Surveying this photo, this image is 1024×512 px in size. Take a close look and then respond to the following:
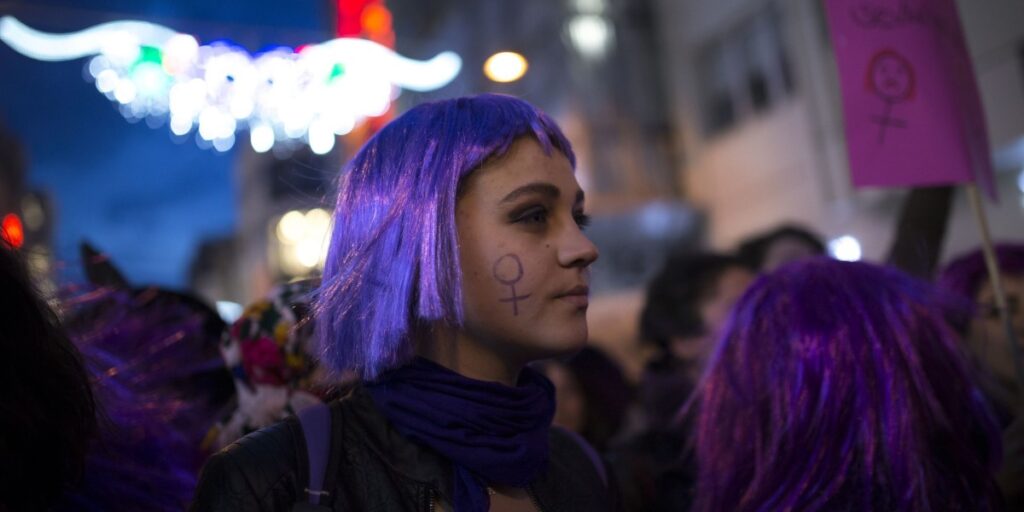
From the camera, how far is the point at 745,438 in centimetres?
158

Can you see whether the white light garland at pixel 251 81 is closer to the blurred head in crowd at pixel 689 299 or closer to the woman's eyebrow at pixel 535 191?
the blurred head in crowd at pixel 689 299

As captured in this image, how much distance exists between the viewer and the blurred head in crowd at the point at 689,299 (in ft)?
10.3

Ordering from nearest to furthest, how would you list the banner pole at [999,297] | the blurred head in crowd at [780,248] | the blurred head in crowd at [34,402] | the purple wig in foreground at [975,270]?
the blurred head in crowd at [34,402], the banner pole at [999,297], the purple wig in foreground at [975,270], the blurred head in crowd at [780,248]

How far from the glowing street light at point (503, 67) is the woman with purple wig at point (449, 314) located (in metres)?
0.74

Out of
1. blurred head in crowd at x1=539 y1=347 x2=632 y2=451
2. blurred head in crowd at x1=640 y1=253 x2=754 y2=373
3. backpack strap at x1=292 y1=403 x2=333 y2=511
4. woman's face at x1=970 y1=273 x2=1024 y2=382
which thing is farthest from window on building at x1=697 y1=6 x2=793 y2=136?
backpack strap at x1=292 y1=403 x2=333 y2=511

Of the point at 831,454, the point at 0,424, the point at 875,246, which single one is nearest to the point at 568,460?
the point at 831,454

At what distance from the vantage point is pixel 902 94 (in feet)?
7.02

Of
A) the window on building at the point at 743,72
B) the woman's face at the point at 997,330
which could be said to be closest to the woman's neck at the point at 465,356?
the woman's face at the point at 997,330

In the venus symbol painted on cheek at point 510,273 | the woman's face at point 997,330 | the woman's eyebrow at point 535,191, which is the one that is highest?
the woman's eyebrow at point 535,191

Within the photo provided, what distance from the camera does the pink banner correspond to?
2.08 meters

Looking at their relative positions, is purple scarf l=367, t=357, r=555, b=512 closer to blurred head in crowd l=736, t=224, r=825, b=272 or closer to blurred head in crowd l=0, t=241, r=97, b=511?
blurred head in crowd l=0, t=241, r=97, b=511

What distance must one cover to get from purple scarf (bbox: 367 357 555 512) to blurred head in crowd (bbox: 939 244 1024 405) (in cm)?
144

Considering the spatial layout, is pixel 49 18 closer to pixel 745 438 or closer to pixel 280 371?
pixel 280 371

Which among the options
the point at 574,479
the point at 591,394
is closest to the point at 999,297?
the point at 574,479
